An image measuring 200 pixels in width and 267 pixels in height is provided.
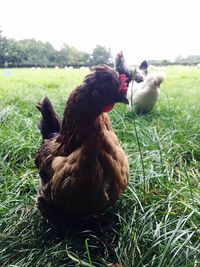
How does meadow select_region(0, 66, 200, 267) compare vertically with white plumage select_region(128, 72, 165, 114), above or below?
below

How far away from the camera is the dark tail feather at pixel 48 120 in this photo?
68.3 inches

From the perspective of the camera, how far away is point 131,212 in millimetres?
1604

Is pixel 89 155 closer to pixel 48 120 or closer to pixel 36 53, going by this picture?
pixel 48 120

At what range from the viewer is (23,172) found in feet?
6.93

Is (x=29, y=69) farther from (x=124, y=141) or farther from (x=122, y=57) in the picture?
(x=124, y=141)

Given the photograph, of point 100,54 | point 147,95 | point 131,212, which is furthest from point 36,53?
point 131,212

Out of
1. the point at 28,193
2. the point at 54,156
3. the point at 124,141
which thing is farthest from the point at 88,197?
the point at 124,141

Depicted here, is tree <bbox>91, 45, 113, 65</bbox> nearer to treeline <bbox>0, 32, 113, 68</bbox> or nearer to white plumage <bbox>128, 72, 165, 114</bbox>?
white plumage <bbox>128, 72, 165, 114</bbox>

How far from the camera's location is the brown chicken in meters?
1.34

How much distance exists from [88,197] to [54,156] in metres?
0.25

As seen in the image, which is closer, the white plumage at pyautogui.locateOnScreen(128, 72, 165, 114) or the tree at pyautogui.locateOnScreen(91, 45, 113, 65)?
→ the white plumage at pyautogui.locateOnScreen(128, 72, 165, 114)

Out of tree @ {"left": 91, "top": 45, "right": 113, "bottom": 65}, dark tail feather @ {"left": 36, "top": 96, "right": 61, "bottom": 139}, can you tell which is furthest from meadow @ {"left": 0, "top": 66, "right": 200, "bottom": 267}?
tree @ {"left": 91, "top": 45, "right": 113, "bottom": 65}

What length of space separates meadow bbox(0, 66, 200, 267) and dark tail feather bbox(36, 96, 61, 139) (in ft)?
1.00

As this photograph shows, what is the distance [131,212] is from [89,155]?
15.5 inches
